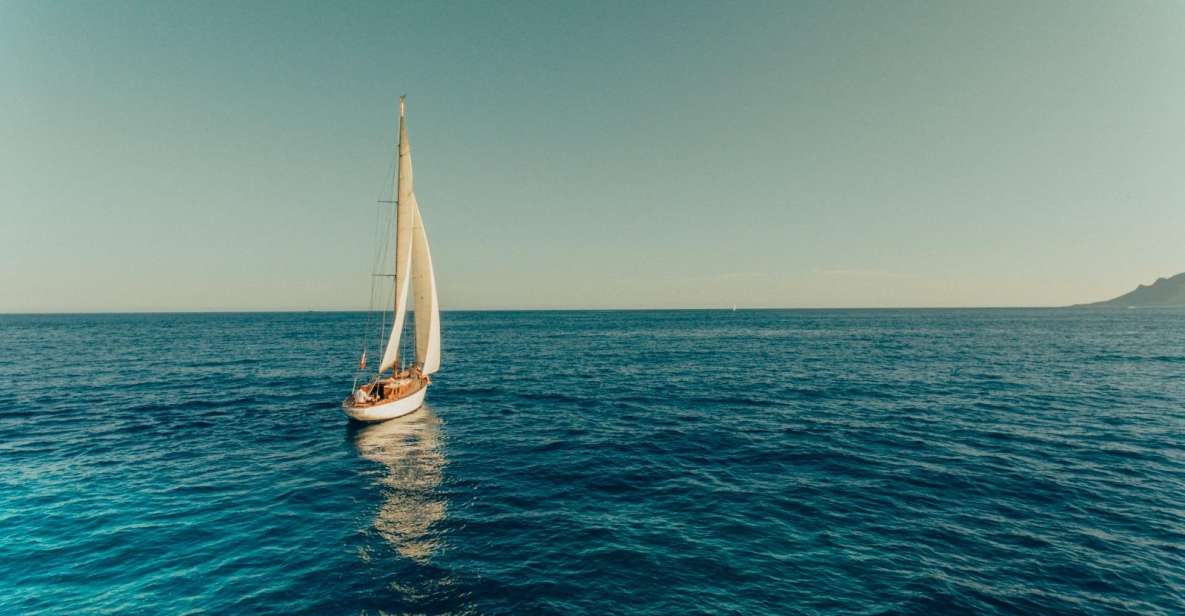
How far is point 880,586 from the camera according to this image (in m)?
13.3

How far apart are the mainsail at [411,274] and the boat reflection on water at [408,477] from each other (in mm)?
4909

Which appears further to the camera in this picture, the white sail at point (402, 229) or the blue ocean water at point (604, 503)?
the white sail at point (402, 229)

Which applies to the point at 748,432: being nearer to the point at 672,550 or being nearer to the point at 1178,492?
the point at 672,550

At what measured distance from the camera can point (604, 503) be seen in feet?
62.7

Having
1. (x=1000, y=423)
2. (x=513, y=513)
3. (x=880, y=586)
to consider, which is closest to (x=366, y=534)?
(x=513, y=513)

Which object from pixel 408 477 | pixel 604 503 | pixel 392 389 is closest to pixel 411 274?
pixel 392 389

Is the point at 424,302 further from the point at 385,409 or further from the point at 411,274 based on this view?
the point at 385,409

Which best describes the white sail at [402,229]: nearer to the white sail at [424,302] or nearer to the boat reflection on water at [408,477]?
the white sail at [424,302]

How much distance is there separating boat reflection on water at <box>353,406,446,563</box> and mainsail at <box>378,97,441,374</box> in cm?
491

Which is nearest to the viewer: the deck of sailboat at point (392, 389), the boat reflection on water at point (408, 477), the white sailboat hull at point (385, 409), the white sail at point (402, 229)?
the boat reflection on water at point (408, 477)

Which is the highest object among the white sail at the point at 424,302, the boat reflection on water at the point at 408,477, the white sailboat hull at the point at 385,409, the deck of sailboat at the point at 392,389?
the white sail at the point at 424,302

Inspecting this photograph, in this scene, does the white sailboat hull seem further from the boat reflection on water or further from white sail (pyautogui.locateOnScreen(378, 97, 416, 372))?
white sail (pyautogui.locateOnScreen(378, 97, 416, 372))

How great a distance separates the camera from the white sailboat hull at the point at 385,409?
29.7 m

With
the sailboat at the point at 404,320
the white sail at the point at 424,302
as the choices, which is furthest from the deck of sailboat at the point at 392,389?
the white sail at the point at 424,302
